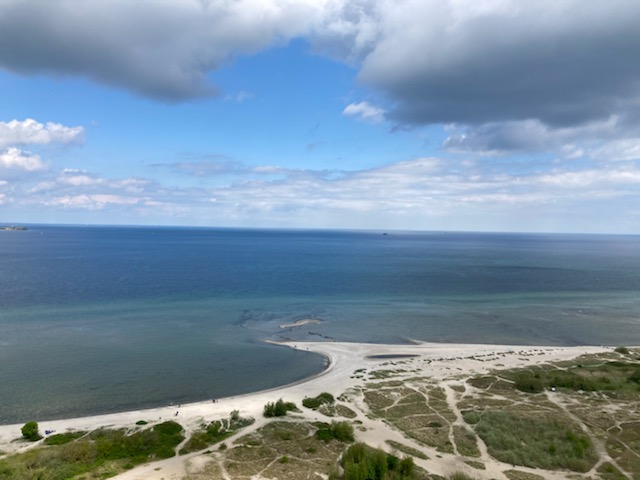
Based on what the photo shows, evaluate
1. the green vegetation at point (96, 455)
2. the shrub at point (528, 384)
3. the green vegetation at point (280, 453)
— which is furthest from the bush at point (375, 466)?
the shrub at point (528, 384)

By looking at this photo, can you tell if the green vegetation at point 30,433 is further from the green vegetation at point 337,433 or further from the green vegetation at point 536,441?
the green vegetation at point 536,441

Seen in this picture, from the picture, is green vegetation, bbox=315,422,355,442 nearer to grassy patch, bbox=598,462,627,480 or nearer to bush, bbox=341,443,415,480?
bush, bbox=341,443,415,480

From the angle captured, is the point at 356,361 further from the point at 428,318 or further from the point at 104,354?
the point at 104,354

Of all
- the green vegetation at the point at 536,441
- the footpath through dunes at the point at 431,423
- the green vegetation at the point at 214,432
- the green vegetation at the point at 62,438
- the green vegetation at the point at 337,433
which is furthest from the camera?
the green vegetation at the point at 337,433

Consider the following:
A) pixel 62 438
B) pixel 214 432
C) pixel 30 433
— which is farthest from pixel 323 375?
pixel 30 433

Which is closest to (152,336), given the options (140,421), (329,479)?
(140,421)

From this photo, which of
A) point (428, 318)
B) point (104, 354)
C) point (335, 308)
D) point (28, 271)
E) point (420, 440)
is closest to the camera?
point (420, 440)
